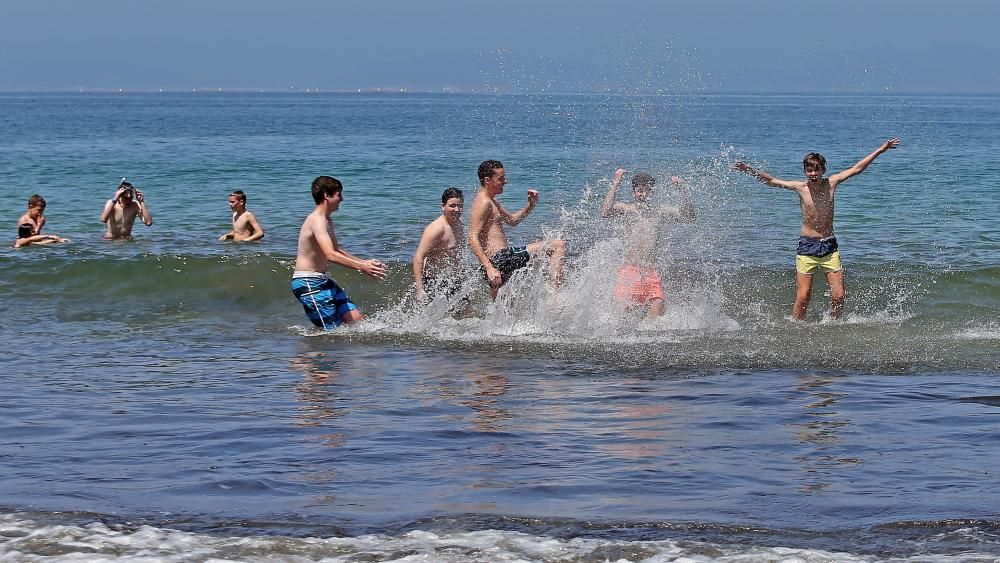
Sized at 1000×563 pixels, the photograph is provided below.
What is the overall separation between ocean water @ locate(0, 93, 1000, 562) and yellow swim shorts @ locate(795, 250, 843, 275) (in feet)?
1.73

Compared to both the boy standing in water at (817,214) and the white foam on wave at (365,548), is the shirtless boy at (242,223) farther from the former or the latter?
the white foam on wave at (365,548)

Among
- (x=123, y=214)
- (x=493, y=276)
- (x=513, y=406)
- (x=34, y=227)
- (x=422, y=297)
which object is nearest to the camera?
(x=513, y=406)

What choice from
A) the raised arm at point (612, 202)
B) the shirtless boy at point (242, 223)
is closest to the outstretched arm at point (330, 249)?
the raised arm at point (612, 202)

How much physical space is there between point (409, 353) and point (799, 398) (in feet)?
10.7

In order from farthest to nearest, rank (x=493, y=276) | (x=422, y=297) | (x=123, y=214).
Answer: (x=123, y=214), (x=422, y=297), (x=493, y=276)

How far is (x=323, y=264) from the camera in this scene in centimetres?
941

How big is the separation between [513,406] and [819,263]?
419 centimetres

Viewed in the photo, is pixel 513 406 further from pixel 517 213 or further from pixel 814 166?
pixel 814 166

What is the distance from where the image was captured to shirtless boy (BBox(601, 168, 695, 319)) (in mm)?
10609

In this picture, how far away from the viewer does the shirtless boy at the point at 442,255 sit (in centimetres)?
995

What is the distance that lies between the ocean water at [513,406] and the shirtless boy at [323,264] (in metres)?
0.37

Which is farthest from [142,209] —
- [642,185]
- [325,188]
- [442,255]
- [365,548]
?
[365,548]

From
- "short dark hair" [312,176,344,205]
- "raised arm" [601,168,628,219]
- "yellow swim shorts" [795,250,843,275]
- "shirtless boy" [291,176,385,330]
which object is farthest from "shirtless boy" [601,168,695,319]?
"short dark hair" [312,176,344,205]

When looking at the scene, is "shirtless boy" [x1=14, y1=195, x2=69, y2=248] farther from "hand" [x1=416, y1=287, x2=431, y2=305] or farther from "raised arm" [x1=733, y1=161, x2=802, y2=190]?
"raised arm" [x1=733, y1=161, x2=802, y2=190]
